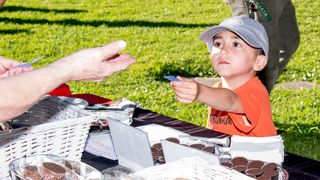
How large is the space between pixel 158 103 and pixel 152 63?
1681mm

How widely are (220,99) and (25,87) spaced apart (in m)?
1.09

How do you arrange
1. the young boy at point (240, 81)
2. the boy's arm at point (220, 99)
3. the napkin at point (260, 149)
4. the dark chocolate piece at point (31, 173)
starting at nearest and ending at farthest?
the dark chocolate piece at point (31, 173) → the napkin at point (260, 149) → the boy's arm at point (220, 99) → the young boy at point (240, 81)

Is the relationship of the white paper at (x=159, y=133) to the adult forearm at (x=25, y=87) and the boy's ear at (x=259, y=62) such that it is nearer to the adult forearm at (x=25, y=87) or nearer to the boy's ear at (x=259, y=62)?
the adult forearm at (x=25, y=87)

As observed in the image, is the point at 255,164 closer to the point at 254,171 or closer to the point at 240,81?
the point at 254,171

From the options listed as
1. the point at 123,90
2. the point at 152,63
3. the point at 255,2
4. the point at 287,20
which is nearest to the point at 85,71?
the point at 255,2

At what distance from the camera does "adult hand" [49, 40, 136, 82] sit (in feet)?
5.73

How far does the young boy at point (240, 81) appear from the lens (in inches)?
106

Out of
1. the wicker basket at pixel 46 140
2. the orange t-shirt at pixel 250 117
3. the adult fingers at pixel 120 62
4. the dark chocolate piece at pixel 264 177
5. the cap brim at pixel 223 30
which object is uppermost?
the adult fingers at pixel 120 62

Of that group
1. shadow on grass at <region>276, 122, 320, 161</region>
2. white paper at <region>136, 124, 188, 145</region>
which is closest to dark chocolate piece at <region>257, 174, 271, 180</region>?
white paper at <region>136, 124, 188, 145</region>

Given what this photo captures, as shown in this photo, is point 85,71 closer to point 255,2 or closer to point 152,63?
point 255,2

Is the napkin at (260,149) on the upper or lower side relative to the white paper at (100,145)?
upper

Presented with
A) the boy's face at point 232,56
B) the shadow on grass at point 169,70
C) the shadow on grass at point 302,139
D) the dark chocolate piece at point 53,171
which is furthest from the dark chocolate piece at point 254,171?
the shadow on grass at point 169,70

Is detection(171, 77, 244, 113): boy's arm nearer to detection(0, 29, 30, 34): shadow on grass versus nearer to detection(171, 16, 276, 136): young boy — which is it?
detection(171, 16, 276, 136): young boy

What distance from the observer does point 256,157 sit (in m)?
2.02
